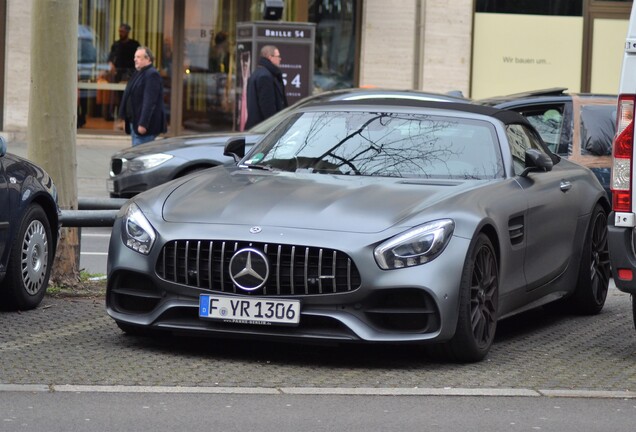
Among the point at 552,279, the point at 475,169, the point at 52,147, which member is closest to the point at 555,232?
the point at 552,279

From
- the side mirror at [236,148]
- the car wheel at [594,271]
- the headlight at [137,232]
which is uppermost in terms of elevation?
the side mirror at [236,148]

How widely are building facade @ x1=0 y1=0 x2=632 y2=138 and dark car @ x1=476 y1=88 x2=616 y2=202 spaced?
39.2 ft

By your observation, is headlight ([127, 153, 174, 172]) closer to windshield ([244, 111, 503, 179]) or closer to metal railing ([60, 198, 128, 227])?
metal railing ([60, 198, 128, 227])

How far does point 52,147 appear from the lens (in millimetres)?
9648

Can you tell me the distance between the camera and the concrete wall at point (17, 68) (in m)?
23.9

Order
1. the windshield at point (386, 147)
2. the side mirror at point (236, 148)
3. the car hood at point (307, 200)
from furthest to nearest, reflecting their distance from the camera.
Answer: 1. the side mirror at point (236, 148)
2. the windshield at point (386, 147)
3. the car hood at point (307, 200)

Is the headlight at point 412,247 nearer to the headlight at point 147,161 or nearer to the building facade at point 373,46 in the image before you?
the headlight at point 147,161

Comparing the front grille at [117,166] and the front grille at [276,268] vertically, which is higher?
the front grille at [276,268]

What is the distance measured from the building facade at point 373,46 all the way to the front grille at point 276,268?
1757 centimetres

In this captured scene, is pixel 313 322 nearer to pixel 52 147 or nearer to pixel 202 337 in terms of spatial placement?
pixel 202 337

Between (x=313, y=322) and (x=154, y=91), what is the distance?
10.4m

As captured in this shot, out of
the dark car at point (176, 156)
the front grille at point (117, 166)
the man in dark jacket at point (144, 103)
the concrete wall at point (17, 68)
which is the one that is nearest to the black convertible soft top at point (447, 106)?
the dark car at point (176, 156)

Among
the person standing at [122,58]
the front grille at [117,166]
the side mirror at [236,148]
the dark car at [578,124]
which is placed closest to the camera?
the side mirror at [236,148]

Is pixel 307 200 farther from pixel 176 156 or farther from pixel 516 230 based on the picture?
pixel 176 156
